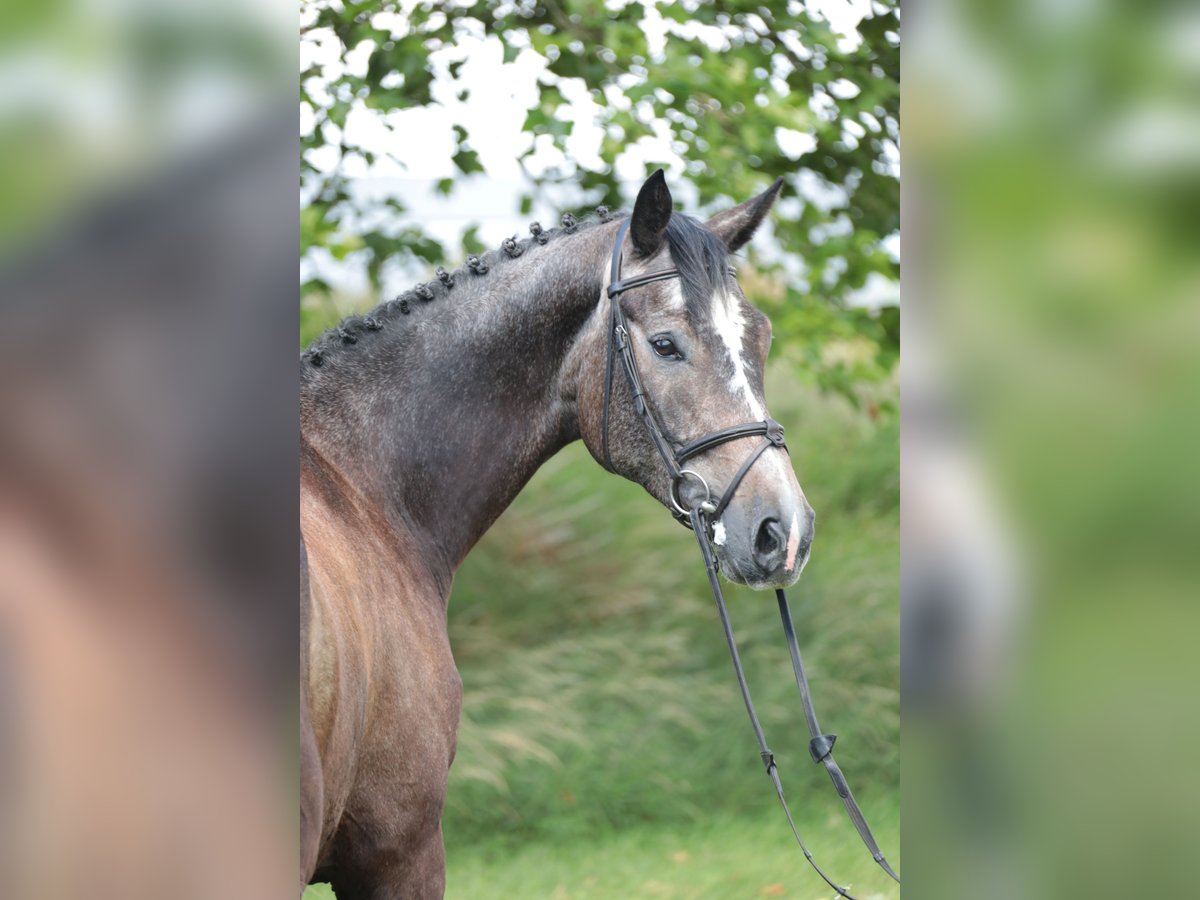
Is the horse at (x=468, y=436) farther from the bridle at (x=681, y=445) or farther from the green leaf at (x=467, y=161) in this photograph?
the green leaf at (x=467, y=161)

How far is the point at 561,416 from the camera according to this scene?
110 inches

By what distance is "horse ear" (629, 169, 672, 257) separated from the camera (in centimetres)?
258

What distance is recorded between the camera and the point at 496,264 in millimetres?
2846

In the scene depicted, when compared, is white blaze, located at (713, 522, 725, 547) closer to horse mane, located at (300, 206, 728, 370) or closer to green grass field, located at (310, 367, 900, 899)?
horse mane, located at (300, 206, 728, 370)

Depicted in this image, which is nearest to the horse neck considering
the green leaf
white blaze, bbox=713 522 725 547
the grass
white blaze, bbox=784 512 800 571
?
white blaze, bbox=713 522 725 547

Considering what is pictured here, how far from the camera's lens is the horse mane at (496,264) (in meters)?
2.61

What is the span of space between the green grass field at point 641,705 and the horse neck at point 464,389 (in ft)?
10.6
